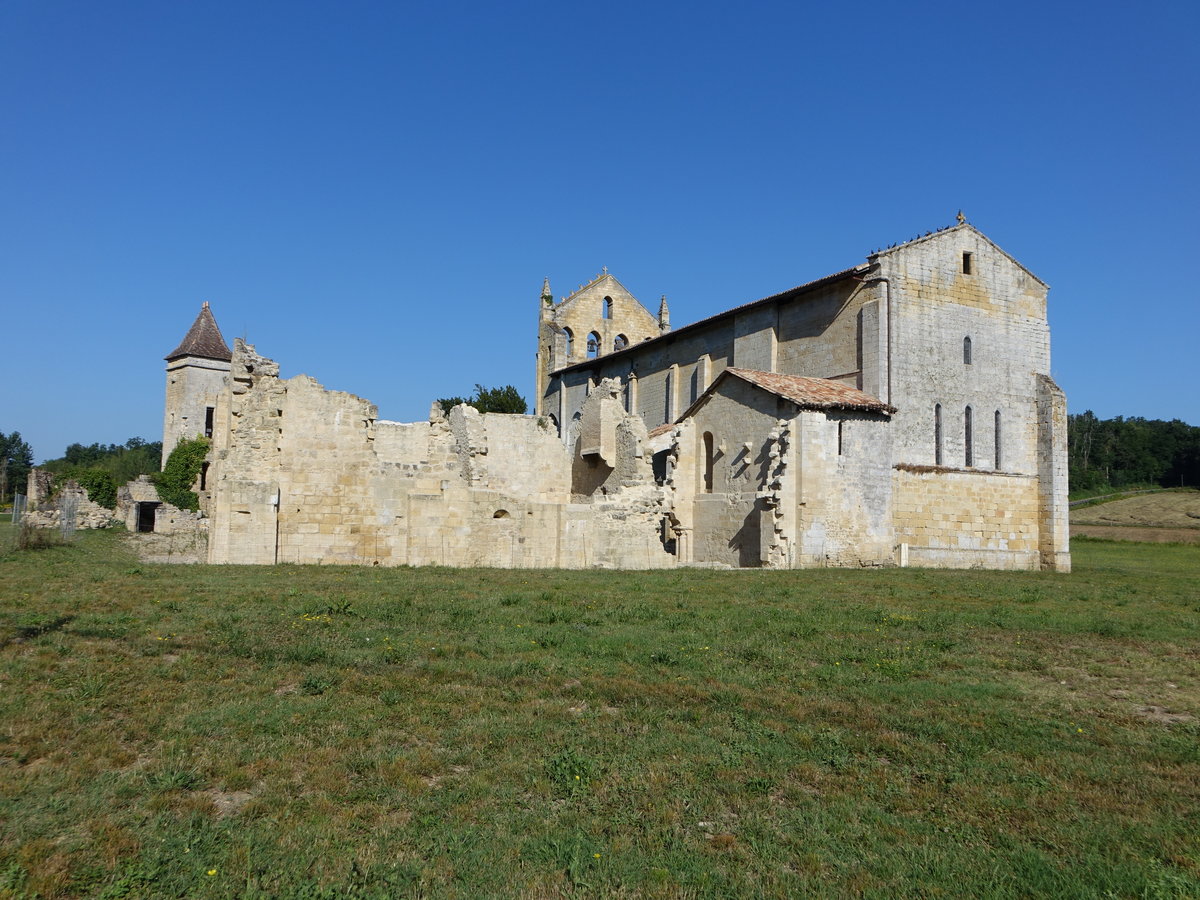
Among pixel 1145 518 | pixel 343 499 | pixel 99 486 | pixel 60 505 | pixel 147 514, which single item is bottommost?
pixel 147 514

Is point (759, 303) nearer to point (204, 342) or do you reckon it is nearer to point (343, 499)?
point (343, 499)

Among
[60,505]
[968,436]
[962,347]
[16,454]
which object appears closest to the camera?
[968,436]

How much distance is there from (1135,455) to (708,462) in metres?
86.3

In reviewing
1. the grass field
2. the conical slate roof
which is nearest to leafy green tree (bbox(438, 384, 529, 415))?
the conical slate roof

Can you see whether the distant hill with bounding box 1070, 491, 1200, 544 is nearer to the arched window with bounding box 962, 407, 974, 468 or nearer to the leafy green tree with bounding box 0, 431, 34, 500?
the arched window with bounding box 962, 407, 974, 468

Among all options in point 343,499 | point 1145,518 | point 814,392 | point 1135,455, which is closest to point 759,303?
point 814,392

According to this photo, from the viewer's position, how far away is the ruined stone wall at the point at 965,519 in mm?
24969

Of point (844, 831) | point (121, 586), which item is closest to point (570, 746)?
point (844, 831)

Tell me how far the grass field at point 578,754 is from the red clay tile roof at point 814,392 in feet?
39.9

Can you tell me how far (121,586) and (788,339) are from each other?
72.0 feet

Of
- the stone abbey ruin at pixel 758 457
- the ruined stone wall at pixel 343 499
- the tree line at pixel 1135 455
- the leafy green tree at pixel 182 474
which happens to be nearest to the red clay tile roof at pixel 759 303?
the stone abbey ruin at pixel 758 457

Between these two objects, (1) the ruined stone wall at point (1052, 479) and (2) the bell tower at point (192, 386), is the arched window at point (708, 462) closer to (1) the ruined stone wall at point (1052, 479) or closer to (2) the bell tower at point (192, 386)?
(1) the ruined stone wall at point (1052, 479)

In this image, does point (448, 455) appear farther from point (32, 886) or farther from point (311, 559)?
point (32, 886)

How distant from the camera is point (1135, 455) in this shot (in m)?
92.9
